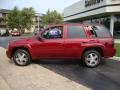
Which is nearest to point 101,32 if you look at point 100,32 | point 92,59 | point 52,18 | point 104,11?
point 100,32

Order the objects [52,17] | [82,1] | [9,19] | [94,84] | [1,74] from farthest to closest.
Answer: [52,17] < [9,19] < [82,1] < [1,74] < [94,84]

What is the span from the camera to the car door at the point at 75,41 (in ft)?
34.2

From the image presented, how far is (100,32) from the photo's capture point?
419 inches

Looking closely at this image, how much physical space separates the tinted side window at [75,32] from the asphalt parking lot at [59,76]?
123 cm

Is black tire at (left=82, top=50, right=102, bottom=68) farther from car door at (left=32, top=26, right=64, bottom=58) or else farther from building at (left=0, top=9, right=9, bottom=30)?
building at (left=0, top=9, right=9, bottom=30)

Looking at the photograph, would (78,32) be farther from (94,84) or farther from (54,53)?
(94,84)

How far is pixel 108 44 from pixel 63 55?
1844 mm

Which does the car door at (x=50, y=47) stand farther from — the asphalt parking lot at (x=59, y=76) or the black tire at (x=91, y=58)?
the black tire at (x=91, y=58)

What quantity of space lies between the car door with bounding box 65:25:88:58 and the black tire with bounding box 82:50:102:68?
288 millimetres

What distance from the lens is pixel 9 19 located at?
252ft

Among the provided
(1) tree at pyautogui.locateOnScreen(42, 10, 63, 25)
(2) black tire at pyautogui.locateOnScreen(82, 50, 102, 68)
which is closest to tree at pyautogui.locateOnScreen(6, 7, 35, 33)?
(1) tree at pyautogui.locateOnScreen(42, 10, 63, 25)

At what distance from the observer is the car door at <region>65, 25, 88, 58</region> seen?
34.2 feet

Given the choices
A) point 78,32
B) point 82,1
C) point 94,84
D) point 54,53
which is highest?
point 82,1

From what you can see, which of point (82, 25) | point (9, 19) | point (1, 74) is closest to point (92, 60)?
point (82, 25)
